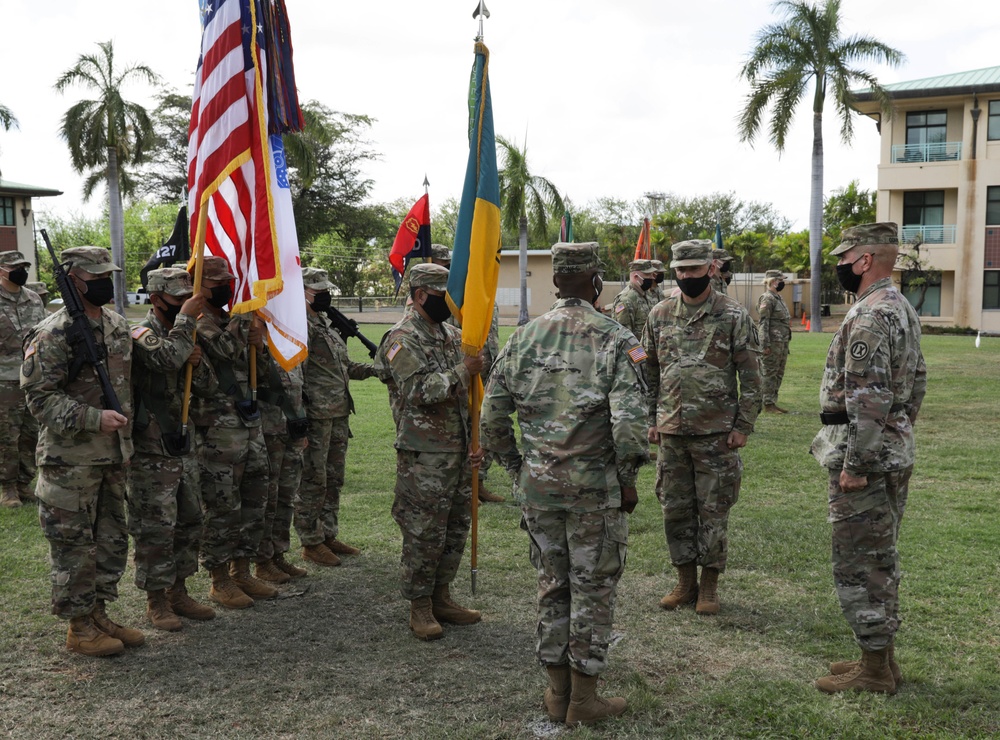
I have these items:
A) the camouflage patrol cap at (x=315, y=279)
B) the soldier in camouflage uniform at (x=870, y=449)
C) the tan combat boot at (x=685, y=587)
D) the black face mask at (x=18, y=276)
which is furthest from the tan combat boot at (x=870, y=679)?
the black face mask at (x=18, y=276)

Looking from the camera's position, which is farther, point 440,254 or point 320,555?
point 440,254

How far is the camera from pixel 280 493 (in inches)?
253

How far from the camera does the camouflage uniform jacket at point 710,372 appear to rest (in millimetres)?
5711

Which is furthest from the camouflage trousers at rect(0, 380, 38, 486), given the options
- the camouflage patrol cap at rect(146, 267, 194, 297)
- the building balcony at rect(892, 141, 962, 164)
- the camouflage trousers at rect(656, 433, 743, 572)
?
the building balcony at rect(892, 141, 962, 164)

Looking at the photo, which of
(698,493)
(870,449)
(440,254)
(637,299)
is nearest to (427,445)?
(698,493)

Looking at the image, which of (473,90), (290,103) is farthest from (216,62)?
(473,90)

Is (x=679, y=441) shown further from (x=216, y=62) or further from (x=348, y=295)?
(x=348, y=295)

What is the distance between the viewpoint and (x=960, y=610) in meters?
5.49

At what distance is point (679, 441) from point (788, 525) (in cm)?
221

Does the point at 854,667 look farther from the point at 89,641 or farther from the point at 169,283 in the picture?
the point at 169,283

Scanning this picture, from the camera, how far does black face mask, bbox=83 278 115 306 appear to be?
16.7ft

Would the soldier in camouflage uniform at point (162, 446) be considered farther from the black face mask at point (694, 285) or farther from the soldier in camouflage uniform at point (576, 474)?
the black face mask at point (694, 285)

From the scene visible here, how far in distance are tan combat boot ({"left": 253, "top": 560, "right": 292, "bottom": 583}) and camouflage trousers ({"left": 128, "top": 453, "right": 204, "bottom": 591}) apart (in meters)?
0.89

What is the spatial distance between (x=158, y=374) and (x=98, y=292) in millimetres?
598
